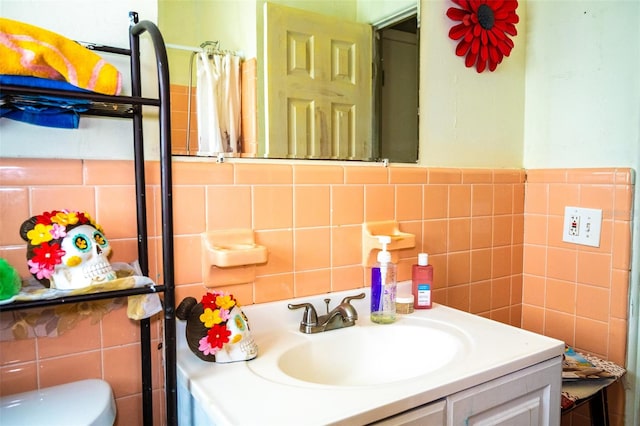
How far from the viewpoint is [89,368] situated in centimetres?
88

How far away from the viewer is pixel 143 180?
888 mm

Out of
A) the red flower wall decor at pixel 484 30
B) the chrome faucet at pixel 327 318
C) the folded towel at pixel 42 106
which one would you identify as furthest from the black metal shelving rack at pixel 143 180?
the red flower wall decor at pixel 484 30

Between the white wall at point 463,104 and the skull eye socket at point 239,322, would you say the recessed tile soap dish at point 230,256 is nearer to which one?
the skull eye socket at point 239,322

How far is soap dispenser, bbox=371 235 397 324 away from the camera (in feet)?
3.71

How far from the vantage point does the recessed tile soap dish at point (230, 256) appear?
946mm

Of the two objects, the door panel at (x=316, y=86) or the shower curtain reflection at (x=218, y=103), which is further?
the door panel at (x=316, y=86)

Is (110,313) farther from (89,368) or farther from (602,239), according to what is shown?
(602,239)

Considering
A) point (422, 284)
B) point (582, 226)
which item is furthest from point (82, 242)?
point (582, 226)

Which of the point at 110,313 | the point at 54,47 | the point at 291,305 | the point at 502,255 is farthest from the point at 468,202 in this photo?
the point at 54,47

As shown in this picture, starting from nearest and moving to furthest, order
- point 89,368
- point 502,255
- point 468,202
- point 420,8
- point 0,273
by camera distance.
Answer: point 0,273, point 89,368, point 420,8, point 468,202, point 502,255

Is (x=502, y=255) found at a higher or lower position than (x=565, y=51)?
lower

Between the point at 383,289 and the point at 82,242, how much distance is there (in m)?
0.69

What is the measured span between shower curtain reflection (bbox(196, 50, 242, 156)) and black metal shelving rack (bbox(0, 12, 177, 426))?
0.15 metres

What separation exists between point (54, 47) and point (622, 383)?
171 centimetres
